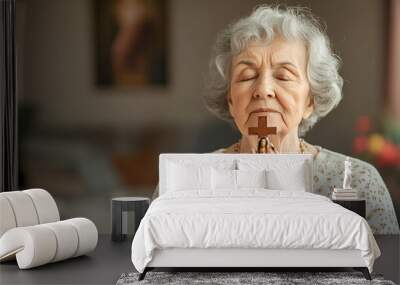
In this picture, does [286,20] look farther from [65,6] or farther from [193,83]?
[65,6]

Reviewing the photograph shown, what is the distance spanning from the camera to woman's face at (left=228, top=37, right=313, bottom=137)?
7426 mm

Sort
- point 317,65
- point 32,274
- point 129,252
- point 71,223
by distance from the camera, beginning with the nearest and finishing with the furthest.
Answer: point 32,274 < point 71,223 < point 129,252 < point 317,65

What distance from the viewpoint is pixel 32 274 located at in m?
5.46

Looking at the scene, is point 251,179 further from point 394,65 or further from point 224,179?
point 394,65

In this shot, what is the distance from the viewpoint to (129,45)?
7.66m

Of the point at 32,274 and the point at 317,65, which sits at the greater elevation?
the point at 317,65

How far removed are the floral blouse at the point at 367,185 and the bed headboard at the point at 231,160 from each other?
1.78ft

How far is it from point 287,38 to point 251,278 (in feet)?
10.2

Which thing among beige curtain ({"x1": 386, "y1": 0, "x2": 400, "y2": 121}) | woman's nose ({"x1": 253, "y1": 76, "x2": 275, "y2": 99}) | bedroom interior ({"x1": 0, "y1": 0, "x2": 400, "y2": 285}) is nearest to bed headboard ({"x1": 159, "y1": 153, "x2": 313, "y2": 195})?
bedroom interior ({"x1": 0, "y1": 0, "x2": 400, "y2": 285})

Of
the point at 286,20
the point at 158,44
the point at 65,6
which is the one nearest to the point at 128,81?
the point at 158,44

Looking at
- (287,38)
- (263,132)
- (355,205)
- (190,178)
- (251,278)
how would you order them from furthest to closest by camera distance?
(287,38)
(263,132)
(355,205)
(190,178)
(251,278)

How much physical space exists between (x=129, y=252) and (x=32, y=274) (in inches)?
47.0

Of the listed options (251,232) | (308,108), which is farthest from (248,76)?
(251,232)

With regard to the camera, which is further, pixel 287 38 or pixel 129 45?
pixel 129 45
